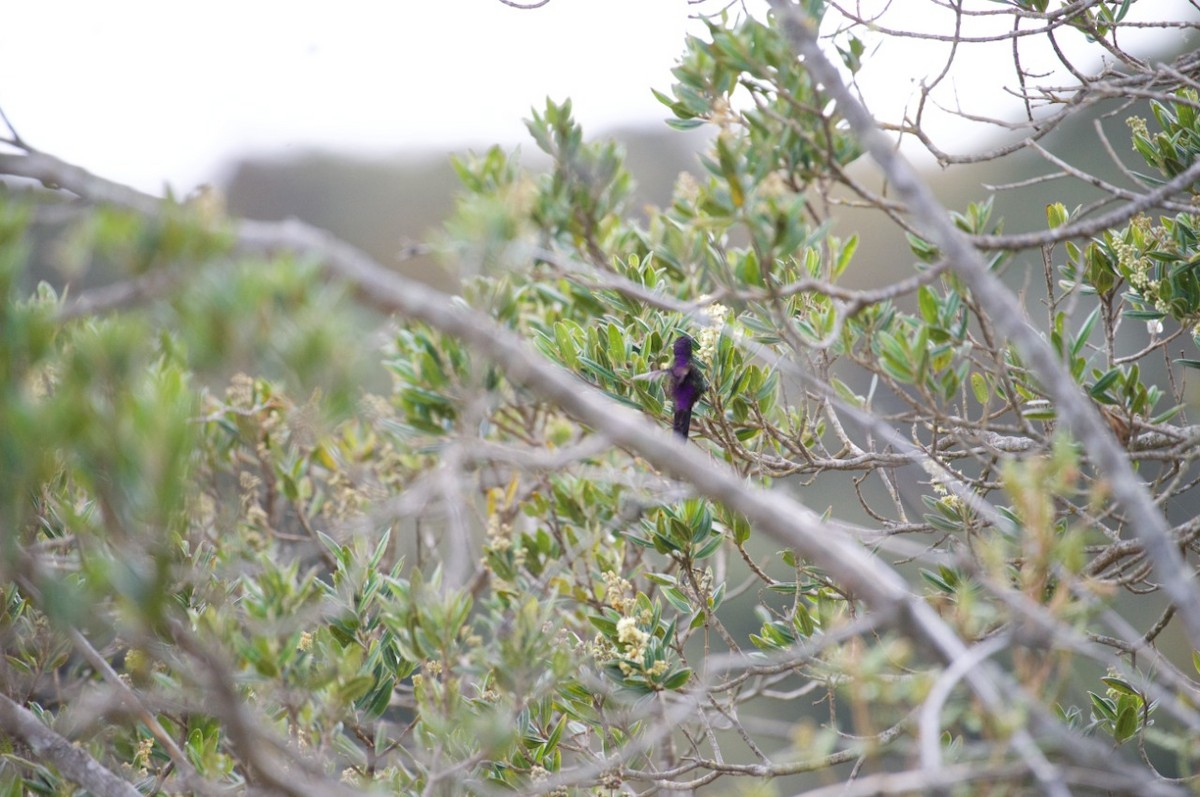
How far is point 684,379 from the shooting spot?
6.69ft

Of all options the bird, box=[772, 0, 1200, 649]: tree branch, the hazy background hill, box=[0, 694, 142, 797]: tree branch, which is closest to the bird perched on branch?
the bird

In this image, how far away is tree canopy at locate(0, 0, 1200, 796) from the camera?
1.04 meters

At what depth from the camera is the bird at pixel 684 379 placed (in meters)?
2.02

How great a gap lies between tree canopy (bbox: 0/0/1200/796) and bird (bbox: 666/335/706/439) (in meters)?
0.04

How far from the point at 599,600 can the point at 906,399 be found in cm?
113

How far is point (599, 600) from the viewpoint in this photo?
2.49 m

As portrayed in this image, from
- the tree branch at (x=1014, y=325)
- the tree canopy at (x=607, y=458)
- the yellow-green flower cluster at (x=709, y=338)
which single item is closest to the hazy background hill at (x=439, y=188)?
the tree canopy at (x=607, y=458)

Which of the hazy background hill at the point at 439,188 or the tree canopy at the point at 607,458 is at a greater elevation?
the hazy background hill at the point at 439,188

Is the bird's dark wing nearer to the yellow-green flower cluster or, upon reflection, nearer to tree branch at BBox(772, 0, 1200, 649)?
the yellow-green flower cluster

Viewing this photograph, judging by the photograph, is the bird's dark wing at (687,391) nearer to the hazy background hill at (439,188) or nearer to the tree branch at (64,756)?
the tree branch at (64,756)

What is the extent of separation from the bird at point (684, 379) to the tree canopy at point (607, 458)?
0.14 ft

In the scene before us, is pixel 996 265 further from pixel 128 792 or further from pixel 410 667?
pixel 128 792

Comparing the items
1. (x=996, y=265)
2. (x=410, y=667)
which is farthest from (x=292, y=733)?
(x=996, y=265)

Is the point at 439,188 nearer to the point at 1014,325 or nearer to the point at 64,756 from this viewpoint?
the point at 64,756
